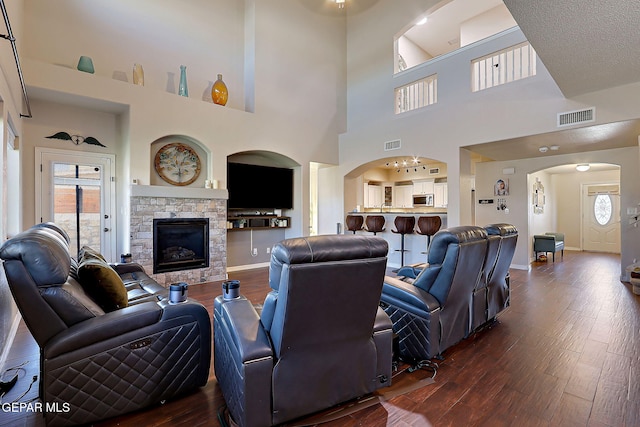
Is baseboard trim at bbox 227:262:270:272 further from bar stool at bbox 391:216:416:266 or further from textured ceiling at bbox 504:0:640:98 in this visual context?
textured ceiling at bbox 504:0:640:98

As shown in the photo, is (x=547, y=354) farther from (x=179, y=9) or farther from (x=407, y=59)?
(x=407, y=59)

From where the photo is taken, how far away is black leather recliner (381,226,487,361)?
2.30m

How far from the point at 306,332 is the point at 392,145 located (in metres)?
5.49

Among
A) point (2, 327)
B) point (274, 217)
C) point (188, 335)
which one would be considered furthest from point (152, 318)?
point (274, 217)

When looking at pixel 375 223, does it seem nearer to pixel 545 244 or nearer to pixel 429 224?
pixel 429 224

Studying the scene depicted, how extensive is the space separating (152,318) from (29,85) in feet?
13.4

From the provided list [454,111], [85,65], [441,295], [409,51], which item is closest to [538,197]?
[454,111]

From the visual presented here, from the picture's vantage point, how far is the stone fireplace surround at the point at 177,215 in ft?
15.2

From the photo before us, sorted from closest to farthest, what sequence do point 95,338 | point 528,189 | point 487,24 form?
point 95,338
point 528,189
point 487,24

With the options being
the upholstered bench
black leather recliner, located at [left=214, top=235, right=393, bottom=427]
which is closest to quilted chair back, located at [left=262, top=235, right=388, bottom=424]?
black leather recliner, located at [left=214, top=235, right=393, bottom=427]

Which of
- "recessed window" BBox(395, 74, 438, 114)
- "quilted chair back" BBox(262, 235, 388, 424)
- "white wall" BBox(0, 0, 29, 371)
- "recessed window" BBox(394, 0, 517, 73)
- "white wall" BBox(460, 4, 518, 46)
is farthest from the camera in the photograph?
"white wall" BBox(460, 4, 518, 46)

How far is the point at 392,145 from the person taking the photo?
6.38 metres

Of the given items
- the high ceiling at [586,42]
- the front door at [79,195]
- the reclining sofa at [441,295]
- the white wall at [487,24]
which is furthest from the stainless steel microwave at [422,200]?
the front door at [79,195]

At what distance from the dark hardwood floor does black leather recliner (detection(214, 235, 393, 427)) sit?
30 centimetres
